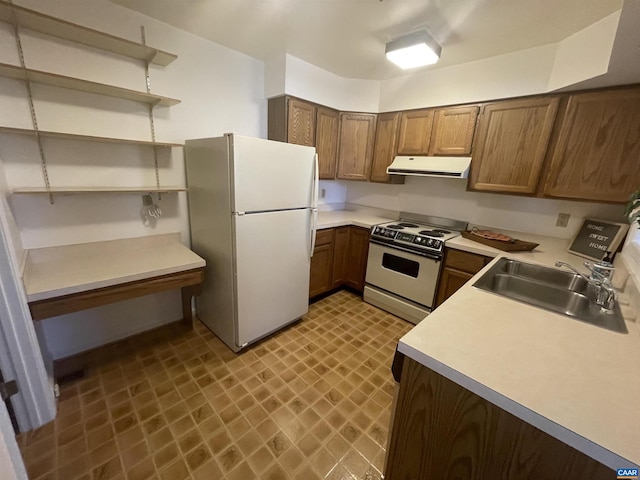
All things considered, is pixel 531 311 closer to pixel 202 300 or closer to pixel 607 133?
pixel 607 133

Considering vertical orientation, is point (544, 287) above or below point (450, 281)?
above

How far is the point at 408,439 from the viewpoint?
94cm

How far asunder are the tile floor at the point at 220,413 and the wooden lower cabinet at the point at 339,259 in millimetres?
684

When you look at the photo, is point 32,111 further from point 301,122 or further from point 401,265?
point 401,265

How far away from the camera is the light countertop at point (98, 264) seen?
1.40 metres

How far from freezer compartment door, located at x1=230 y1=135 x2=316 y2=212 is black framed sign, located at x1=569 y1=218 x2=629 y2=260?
6.80 ft

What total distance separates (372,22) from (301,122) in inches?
39.8

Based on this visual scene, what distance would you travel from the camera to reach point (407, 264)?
8.21ft

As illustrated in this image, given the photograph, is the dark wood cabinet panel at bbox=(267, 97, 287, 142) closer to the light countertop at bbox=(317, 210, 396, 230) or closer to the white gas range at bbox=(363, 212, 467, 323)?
the light countertop at bbox=(317, 210, 396, 230)

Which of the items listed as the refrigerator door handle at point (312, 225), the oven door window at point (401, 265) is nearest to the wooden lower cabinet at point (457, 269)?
the oven door window at point (401, 265)

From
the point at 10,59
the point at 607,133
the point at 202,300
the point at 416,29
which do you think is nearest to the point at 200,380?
the point at 202,300

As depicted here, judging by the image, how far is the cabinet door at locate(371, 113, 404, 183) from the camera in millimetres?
2775

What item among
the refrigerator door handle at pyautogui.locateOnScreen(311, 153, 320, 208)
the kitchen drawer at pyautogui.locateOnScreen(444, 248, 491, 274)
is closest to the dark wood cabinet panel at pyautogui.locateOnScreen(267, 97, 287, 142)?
the refrigerator door handle at pyautogui.locateOnScreen(311, 153, 320, 208)

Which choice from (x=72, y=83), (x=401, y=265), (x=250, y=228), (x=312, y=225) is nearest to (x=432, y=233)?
(x=401, y=265)
